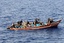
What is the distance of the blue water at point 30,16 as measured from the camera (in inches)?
3019

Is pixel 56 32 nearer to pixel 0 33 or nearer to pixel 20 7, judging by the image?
pixel 0 33

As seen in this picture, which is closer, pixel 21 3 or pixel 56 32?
pixel 56 32

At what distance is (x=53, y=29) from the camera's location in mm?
82500

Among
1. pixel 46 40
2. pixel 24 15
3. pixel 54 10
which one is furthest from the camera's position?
pixel 54 10

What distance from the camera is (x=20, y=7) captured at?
113062 mm

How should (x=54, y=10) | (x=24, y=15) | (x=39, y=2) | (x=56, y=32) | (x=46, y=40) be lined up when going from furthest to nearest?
(x=39, y=2), (x=54, y=10), (x=24, y=15), (x=56, y=32), (x=46, y=40)

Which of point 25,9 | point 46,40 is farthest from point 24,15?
point 46,40

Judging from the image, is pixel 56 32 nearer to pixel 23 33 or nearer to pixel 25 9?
pixel 23 33

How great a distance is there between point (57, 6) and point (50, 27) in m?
32.9

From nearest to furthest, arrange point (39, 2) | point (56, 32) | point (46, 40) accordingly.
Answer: point (46, 40), point (56, 32), point (39, 2)

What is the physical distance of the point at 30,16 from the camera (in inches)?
3826

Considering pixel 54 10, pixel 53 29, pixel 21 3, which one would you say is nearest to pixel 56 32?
pixel 53 29

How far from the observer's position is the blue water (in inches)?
3019

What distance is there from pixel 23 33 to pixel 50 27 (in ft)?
18.5
